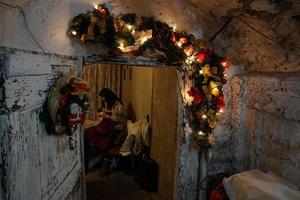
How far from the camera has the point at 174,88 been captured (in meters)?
3.55

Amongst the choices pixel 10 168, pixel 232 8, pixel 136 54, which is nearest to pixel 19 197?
pixel 10 168

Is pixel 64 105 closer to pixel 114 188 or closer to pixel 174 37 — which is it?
pixel 174 37

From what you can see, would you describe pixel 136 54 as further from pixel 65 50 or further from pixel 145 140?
pixel 145 140

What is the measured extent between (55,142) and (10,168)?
64cm

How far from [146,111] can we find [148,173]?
1.14 meters

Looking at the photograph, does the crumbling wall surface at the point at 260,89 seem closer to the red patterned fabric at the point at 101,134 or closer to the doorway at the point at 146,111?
the doorway at the point at 146,111

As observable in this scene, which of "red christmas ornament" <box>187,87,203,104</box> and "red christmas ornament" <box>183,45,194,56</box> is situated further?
"red christmas ornament" <box>187,87,203,104</box>

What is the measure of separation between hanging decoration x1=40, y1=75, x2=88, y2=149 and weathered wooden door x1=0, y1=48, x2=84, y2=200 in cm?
6

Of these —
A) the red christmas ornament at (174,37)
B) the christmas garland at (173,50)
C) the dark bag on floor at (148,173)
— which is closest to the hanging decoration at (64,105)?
the christmas garland at (173,50)

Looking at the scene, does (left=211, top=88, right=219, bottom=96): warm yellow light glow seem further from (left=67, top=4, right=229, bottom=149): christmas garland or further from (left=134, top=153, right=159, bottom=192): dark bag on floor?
(left=134, top=153, right=159, bottom=192): dark bag on floor

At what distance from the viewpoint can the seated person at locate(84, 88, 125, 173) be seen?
16.6ft

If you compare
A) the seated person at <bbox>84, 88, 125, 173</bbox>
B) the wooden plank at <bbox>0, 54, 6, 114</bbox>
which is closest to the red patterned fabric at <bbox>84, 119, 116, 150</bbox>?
the seated person at <bbox>84, 88, 125, 173</bbox>

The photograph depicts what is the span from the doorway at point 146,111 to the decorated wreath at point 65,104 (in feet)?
4.75

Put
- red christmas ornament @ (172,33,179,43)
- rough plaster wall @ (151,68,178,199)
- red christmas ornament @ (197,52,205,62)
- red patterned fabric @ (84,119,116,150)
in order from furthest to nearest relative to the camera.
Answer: red patterned fabric @ (84,119,116,150) → rough plaster wall @ (151,68,178,199) → red christmas ornament @ (197,52,205,62) → red christmas ornament @ (172,33,179,43)
